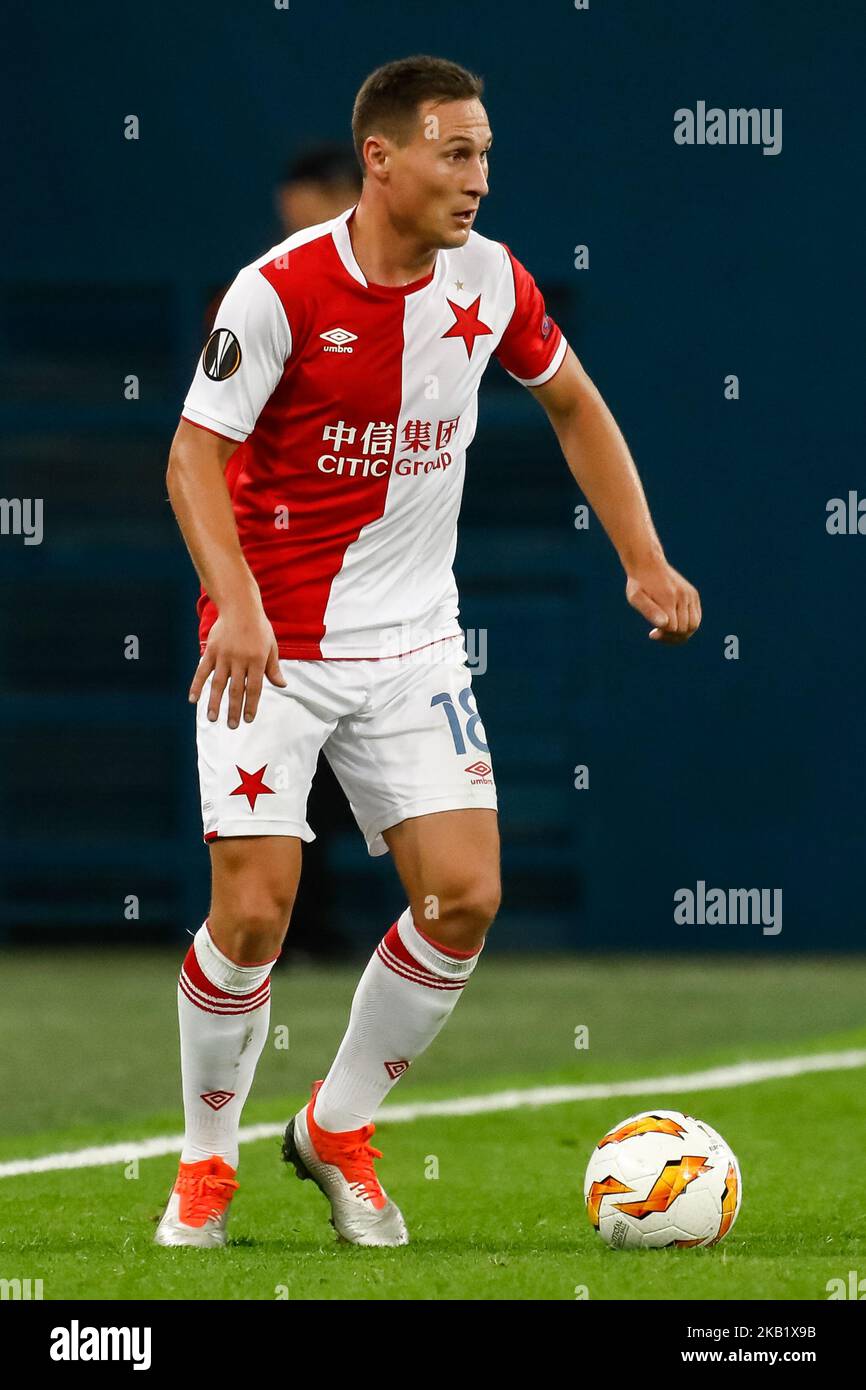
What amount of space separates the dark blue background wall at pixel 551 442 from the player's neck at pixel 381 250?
5.16 metres

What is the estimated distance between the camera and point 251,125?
32.0 ft

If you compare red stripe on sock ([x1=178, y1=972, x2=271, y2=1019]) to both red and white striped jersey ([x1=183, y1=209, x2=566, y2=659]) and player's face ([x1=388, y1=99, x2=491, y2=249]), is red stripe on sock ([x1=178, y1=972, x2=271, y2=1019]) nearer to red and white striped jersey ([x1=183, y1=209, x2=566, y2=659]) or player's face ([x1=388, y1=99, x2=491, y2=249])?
red and white striped jersey ([x1=183, y1=209, x2=566, y2=659])

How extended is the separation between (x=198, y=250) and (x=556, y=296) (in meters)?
1.53

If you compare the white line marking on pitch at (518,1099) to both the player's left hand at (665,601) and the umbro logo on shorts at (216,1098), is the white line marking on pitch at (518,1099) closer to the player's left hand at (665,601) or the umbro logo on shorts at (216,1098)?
the umbro logo on shorts at (216,1098)

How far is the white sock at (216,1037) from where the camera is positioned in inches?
176

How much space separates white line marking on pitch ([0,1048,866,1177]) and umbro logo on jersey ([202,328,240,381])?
6.91ft

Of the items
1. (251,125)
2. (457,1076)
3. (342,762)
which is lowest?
(457,1076)

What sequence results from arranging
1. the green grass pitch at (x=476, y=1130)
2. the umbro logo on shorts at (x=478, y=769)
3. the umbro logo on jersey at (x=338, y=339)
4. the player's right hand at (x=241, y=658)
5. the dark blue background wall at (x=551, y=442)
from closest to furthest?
the green grass pitch at (x=476, y=1130) → the player's right hand at (x=241, y=658) → the umbro logo on jersey at (x=338, y=339) → the umbro logo on shorts at (x=478, y=769) → the dark blue background wall at (x=551, y=442)

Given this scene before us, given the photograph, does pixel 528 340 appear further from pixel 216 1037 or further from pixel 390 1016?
pixel 216 1037

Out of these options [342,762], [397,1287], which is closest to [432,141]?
[342,762]

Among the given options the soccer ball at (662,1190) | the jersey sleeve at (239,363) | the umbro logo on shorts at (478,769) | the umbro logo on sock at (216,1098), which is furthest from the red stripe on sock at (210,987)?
the jersey sleeve at (239,363)

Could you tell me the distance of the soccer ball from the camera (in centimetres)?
430

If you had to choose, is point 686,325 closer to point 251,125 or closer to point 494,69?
point 494,69

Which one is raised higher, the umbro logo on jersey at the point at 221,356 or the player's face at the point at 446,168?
the player's face at the point at 446,168
